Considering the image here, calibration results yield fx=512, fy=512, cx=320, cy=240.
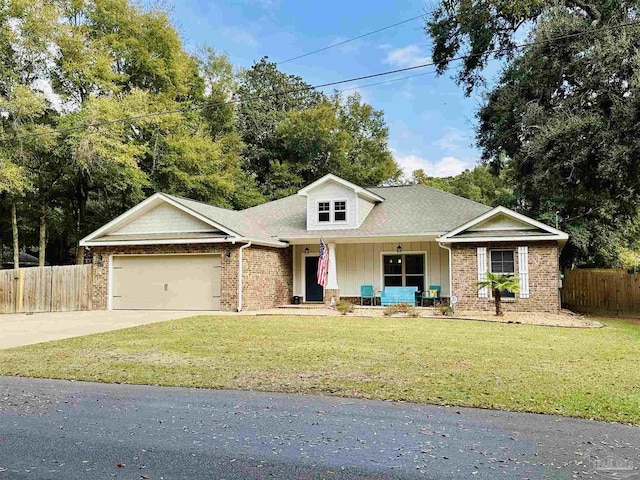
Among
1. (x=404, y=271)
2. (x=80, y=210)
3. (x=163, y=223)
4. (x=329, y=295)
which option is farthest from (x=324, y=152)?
(x=163, y=223)

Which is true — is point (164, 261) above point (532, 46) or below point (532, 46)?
below

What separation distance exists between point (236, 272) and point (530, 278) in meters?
9.57

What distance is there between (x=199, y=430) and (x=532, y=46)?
52.6ft

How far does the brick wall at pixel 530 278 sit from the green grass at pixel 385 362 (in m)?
3.93

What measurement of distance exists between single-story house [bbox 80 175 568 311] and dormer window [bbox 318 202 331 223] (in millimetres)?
53

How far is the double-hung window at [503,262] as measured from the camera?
16781mm

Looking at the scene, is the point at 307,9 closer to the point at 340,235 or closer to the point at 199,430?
the point at 340,235

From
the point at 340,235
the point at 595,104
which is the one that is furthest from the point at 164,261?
the point at 595,104

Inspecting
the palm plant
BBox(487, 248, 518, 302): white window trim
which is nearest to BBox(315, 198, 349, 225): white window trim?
BBox(487, 248, 518, 302): white window trim

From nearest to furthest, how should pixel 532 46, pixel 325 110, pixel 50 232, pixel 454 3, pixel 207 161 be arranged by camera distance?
pixel 532 46, pixel 454 3, pixel 207 161, pixel 50 232, pixel 325 110

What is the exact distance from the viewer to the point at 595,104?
50.4 feet

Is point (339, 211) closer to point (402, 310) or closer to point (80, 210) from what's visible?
point (402, 310)

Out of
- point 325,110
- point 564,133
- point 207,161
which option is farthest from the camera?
point 325,110

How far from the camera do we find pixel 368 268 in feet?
65.0
